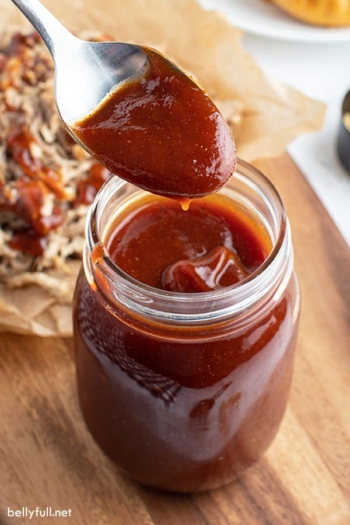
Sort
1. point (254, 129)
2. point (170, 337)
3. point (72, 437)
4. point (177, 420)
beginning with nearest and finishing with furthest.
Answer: point (170, 337) → point (177, 420) → point (72, 437) → point (254, 129)

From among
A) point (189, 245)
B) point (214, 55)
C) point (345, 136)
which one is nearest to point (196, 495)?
point (189, 245)

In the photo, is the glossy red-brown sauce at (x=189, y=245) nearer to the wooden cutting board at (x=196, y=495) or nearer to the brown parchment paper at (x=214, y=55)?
the wooden cutting board at (x=196, y=495)

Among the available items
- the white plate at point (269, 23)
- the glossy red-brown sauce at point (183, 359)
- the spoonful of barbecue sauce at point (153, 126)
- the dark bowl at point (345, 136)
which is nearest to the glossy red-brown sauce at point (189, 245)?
the glossy red-brown sauce at point (183, 359)

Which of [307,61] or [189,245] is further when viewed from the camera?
[307,61]

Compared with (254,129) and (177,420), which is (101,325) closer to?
(177,420)

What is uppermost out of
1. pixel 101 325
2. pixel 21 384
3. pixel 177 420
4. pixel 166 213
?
pixel 166 213

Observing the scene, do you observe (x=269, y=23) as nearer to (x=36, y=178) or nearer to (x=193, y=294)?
(x=36, y=178)

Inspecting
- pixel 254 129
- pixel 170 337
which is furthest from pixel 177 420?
pixel 254 129

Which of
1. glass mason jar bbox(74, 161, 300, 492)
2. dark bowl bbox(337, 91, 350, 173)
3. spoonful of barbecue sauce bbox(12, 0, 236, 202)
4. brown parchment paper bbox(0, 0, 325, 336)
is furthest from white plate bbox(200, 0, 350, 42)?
spoonful of barbecue sauce bbox(12, 0, 236, 202)
